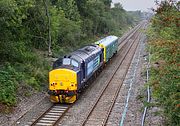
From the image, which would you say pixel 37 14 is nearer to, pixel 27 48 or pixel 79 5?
pixel 27 48

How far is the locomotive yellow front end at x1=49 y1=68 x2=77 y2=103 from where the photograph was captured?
18.8 meters

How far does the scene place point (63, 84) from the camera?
62.2ft

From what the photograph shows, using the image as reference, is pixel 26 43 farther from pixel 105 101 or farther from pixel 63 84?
pixel 105 101

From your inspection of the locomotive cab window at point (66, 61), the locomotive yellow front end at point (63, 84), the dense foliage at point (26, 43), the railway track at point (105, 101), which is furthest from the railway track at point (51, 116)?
the locomotive cab window at point (66, 61)

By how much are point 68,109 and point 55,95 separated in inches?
49.8

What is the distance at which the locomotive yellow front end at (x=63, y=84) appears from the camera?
61.8ft

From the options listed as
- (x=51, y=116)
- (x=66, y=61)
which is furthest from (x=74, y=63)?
(x=51, y=116)

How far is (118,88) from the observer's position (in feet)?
76.6

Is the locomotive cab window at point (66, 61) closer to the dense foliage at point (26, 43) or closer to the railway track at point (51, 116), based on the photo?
the railway track at point (51, 116)

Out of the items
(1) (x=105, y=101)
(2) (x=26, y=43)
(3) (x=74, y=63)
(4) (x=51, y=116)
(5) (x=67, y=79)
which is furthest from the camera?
(2) (x=26, y=43)

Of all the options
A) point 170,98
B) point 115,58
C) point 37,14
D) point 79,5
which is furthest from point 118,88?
point 79,5

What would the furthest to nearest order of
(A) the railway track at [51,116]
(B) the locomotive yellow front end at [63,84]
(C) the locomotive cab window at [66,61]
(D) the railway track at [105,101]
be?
1. (C) the locomotive cab window at [66,61]
2. (B) the locomotive yellow front end at [63,84]
3. (D) the railway track at [105,101]
4. (A) the railway track at [51,116]

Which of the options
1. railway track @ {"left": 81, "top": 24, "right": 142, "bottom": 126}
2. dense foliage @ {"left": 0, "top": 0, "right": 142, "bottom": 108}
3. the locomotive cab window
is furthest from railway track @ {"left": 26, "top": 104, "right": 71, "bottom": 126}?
the locomotive cab window

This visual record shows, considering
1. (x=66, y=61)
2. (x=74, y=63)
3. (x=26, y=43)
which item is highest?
(x=26, y=43)
